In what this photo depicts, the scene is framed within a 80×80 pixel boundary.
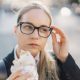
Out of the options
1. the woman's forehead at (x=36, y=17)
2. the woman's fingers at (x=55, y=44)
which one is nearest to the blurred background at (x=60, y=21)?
the woman's fingers at (x=55, y=44)

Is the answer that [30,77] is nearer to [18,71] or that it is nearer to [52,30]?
[18,71]

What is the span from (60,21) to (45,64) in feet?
31.9

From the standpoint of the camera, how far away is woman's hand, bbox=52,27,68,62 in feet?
7.04

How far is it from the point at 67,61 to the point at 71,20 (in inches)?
421

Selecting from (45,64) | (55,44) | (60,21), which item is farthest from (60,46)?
(60,21)

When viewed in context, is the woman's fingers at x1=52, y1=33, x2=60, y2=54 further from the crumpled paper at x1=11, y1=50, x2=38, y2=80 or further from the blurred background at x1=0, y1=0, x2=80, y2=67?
the blurred background at x1=0, y1=0, x2=80, y2=67

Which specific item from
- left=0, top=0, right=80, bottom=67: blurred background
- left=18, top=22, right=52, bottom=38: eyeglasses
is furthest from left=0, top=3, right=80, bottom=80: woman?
left=0, top=0, right=80, bottom=67: blurred background

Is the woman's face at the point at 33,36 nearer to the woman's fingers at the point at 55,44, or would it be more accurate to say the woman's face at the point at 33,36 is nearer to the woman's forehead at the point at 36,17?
the woman's forehead at the point at 36,17

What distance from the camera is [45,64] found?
2074 millimetres

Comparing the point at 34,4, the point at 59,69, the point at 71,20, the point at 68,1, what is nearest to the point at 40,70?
the point at 59,69

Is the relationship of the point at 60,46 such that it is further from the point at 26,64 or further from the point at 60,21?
the point at 60,21

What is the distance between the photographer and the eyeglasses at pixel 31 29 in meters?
2.00

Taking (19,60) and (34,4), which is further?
(34,4)

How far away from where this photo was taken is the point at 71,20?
1278 cm
